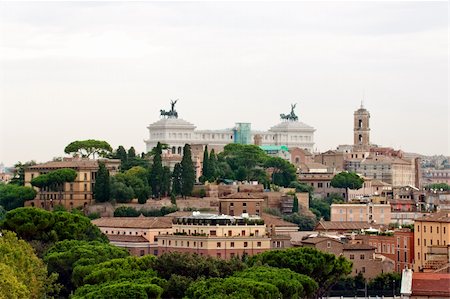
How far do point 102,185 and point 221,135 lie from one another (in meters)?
59.4

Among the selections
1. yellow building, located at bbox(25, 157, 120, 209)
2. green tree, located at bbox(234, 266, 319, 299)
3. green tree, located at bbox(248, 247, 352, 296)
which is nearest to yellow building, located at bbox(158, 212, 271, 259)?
green tree, located at bbox(248, 247, 352, 296)

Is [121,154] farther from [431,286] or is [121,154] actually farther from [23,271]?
[431,286]

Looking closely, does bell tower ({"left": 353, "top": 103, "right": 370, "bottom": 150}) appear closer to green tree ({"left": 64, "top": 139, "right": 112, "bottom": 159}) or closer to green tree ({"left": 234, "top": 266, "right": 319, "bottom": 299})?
green tree ({"left": 64, "top": 139, "right": 112, "bottom": 159})

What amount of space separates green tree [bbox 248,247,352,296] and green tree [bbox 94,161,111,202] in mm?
29741

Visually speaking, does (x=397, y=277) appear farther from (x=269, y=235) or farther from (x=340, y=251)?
(x=269, y=235)

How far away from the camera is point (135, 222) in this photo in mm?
80625

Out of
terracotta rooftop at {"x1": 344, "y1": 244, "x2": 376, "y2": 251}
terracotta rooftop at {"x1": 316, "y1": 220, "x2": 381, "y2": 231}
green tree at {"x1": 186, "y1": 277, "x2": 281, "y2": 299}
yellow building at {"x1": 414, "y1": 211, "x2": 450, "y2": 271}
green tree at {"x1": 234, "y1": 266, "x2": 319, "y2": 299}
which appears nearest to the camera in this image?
green tree at {"x1": 186, "y1": 277, "x2": 281, "y2": 299}

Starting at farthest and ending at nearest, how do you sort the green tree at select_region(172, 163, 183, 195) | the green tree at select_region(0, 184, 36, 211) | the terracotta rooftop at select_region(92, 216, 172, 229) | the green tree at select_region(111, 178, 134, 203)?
the green tree at select_region(172, 163, 183, 195) → the green tree at select_region(0, 184, 36, 211) → the green tree at select_region(111, 178, 134, 203) → the terracotta rooftop at select_region(92, 216, 172, 229)

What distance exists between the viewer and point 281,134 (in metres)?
155

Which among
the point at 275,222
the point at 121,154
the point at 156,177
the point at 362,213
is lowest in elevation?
the point at 275,222

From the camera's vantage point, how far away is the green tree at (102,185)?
3573 inches

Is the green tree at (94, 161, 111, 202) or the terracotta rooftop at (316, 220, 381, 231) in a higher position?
the green tree at (94, 161, 111, 202)

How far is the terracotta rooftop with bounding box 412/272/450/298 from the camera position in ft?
146

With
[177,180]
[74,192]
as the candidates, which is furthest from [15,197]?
[177,180]
